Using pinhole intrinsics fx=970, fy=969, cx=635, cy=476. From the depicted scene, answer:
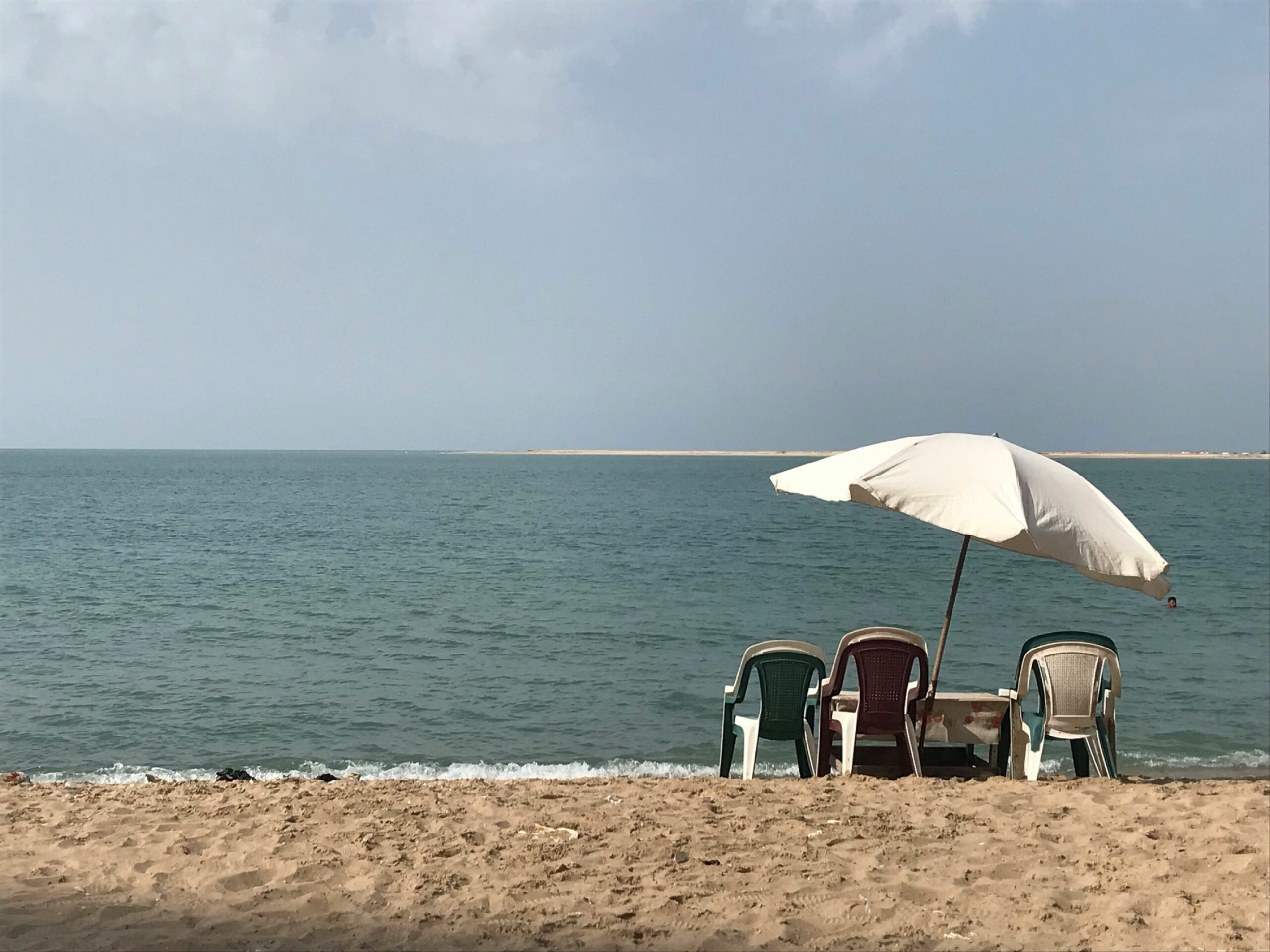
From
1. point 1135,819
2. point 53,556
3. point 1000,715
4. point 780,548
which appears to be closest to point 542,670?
point 1000,715

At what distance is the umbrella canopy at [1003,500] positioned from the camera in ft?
18.8

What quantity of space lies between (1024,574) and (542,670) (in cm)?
1769

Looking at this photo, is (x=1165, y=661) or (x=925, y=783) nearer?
(x=925, y=783)

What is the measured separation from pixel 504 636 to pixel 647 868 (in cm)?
1166

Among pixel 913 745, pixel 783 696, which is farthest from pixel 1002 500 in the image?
pixel 783 696

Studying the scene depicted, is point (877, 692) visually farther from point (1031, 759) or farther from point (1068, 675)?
point (1068, 675)

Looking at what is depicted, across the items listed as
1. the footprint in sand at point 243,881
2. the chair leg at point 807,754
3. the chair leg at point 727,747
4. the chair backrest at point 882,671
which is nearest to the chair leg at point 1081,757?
the chair backrest at point 882,671

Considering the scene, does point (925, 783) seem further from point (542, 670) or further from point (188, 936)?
point (542, 670)

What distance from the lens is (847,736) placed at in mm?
6887

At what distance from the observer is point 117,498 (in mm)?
64188

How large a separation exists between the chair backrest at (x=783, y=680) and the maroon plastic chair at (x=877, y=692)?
0.67 feet

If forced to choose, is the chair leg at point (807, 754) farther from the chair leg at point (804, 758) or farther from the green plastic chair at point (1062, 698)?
the green plastic chair at point (1062, 698)

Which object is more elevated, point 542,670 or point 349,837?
point 349,837

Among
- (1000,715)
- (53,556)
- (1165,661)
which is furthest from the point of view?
(53,556)
